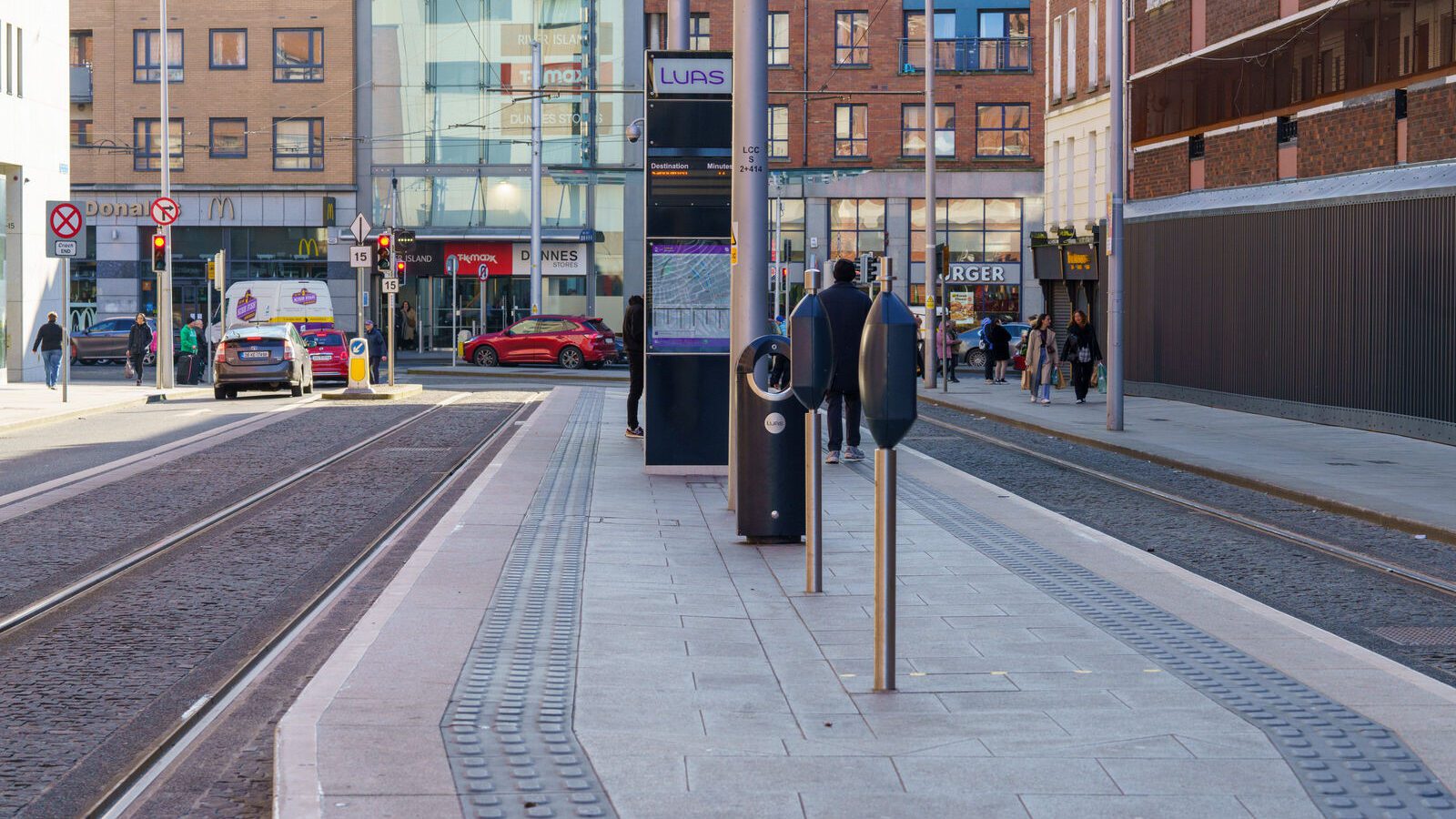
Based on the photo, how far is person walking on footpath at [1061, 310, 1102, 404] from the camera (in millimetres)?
31531

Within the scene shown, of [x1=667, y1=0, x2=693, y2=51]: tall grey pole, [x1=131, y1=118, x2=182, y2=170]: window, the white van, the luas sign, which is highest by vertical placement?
[x1=131, y1=118, x2=182, y2=170]: window

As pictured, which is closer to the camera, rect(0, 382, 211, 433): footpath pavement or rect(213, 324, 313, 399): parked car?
rect(0, 382, 211, 433): footpath pavement

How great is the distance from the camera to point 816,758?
5500mm

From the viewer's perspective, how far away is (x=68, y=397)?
3130 centimetres

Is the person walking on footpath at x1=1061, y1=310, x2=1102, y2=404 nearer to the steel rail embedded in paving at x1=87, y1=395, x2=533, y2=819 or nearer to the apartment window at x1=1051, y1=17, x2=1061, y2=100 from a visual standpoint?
the apartment window at x1=1051, y1=17, x2=1061, y2=100

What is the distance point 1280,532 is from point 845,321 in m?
4.64

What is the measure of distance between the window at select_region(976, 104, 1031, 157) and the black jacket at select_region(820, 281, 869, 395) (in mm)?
45000

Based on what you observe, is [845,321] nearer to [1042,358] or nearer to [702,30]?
[1042,358]

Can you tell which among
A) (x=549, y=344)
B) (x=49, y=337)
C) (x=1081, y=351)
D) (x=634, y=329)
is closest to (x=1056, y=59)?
(x=1081, y=351)

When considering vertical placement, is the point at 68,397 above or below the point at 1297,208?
below

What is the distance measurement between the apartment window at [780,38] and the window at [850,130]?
2.54 meters

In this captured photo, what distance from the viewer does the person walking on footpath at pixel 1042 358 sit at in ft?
105

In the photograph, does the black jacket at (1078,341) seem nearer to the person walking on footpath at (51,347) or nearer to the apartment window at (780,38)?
the person walking on footpath at (51,347)

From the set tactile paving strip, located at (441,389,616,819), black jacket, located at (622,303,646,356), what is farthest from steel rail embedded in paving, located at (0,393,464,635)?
black jacket, located at (622,303,646,356)
